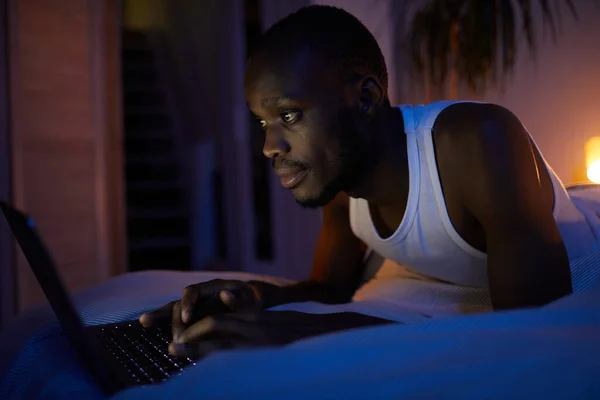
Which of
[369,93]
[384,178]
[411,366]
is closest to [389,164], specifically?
[384,178]

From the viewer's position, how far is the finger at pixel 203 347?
2.29ft

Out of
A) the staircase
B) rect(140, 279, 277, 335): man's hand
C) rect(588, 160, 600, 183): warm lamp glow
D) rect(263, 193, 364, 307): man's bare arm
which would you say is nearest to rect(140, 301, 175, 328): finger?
rect(140, 279, 277, 335): man's hand

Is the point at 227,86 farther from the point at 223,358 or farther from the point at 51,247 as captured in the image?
the point at 223,358

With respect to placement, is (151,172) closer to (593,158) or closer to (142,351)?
(593,158)

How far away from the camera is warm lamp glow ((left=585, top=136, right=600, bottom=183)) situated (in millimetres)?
1730

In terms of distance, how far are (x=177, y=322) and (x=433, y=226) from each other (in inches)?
21.1

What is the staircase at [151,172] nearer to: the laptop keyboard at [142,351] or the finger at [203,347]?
the laptop keyboard at [142,351]

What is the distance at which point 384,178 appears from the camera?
1136mm

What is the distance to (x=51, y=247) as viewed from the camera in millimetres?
2393

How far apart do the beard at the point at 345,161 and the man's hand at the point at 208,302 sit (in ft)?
→ 0.71

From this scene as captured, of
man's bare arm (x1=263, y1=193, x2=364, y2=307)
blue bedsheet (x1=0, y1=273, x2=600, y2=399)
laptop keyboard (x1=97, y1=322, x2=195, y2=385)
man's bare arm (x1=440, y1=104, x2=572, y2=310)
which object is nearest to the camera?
blue bedsheet (x1=0, y1=273, x2=600, y2=399)

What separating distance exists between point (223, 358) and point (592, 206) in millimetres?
1107

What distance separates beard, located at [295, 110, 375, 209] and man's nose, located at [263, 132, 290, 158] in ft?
0.35

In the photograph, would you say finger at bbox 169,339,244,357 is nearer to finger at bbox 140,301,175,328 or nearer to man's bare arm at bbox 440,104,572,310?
finger at bbox 140,301,175,328
